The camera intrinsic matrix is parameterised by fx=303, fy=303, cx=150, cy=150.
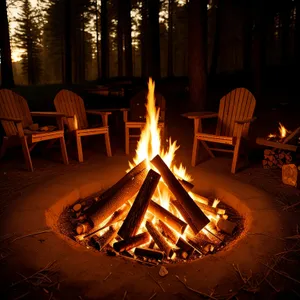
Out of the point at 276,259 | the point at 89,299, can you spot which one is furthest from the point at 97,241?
the point at 276,259

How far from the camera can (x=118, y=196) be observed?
2643 millimetres

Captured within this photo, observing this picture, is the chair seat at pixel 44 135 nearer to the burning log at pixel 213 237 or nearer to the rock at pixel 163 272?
the burning log at pixel 213 237

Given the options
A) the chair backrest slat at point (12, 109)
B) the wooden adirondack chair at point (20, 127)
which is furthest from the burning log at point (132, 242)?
the chair backrest slat at point (12, 109)

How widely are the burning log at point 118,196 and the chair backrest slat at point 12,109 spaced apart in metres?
2.18

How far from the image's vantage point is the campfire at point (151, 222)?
222 cm

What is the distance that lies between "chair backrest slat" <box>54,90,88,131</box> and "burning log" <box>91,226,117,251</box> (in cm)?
267

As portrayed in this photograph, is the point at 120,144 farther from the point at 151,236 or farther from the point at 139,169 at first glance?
the point at 151,236

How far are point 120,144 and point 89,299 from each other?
420 centimetres

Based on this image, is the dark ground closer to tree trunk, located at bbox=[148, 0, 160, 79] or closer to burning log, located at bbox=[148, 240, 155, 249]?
burning log, located at bbox=[148, 240, 155, 249]

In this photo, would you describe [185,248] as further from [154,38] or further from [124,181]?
[154,38]

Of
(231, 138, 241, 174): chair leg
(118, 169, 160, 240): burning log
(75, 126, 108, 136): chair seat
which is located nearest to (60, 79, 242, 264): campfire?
(118, 169, 160, 240): burning log

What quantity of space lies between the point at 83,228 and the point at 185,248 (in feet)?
2.81

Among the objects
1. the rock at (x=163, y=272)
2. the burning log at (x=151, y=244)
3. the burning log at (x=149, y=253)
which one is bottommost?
the burning log at (x=151, y=244)

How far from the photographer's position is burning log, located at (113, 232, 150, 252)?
2.18 metres
